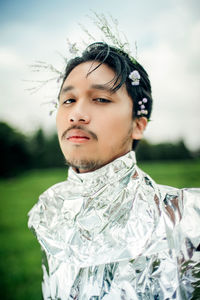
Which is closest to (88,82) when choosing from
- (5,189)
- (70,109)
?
(70,109)

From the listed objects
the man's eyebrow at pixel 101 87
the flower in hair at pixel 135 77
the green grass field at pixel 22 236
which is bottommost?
the green grass field at pixel 22 236

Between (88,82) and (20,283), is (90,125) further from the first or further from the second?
(20,283)

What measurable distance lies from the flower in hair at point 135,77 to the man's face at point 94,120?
9 centimetres

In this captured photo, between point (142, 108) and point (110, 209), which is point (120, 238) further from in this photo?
point (142, 108)

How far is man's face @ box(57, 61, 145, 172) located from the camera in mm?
1229

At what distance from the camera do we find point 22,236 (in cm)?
555

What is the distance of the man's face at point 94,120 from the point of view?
1229 mm

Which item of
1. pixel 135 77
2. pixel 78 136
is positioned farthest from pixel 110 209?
pixel 135 77

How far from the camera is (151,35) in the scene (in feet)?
5.93

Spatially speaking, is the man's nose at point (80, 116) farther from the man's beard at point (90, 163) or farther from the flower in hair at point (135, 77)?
the flower in hair at point (135, 77)

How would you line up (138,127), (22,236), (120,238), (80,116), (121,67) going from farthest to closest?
1. (22,236)
2. (138,127)
3. (121,67)
4. (80,116)
5. (120,238)

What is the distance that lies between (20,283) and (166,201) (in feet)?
10.0

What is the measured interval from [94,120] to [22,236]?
17.0 feet

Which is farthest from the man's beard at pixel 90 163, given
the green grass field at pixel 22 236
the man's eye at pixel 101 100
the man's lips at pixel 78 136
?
the green grass field at pixel 22 236
